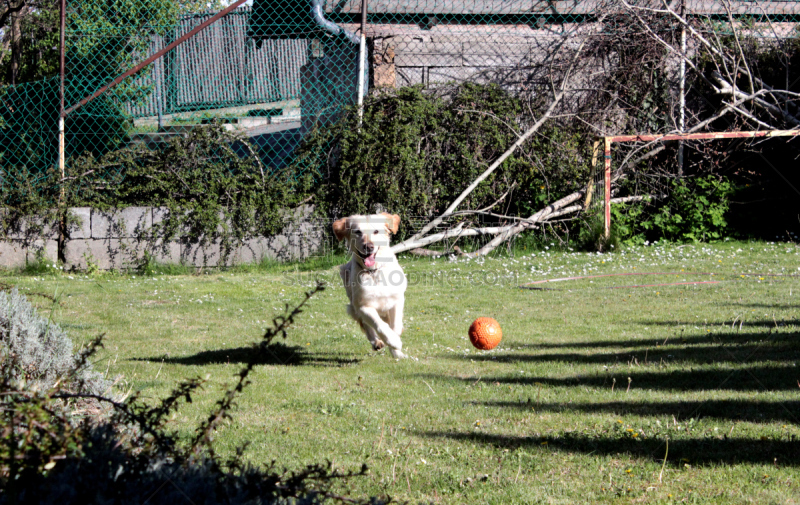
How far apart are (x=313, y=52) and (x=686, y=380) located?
9.33 meters

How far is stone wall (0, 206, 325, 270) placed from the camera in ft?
30.6

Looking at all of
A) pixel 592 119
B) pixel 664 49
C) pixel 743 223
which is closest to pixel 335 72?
pixel 592 119

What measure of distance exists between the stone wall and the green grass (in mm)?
1169

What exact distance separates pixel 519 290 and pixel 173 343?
367cm

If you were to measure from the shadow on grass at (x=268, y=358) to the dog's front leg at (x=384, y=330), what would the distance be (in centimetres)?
31

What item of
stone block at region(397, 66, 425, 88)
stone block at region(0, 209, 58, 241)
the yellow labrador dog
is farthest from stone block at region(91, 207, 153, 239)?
the yellow labrador dog

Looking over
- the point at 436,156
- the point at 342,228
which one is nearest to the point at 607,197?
the point at 436,156

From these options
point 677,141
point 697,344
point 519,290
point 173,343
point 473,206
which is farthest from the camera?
point 677,141

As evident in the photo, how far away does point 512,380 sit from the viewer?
14.4 ft

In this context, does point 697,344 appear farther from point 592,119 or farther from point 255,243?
point 592,119

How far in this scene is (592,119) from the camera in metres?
11.8

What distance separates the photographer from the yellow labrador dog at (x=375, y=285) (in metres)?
Result: 5.18

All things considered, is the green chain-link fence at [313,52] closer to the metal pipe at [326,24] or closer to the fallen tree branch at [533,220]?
the metal pipe at [326,24]

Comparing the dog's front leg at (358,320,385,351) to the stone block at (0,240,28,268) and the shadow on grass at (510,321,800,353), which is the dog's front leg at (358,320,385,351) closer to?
the shadow on grass at (510,321,800,353)
